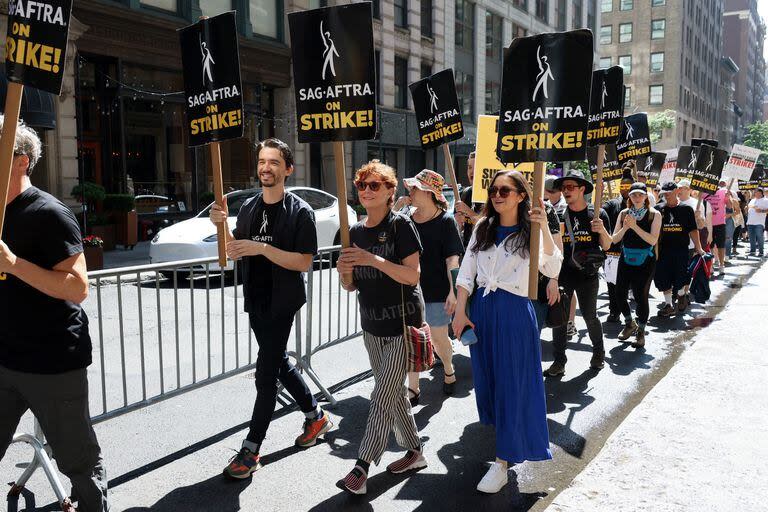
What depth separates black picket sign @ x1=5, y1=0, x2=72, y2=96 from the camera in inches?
117

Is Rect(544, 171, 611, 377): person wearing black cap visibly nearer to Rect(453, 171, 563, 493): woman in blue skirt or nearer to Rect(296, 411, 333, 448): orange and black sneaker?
Rect(453, 171, 563, 493): woman in blue skirt

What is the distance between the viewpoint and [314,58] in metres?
4.43

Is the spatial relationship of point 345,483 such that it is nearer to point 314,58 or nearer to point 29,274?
point 29,274

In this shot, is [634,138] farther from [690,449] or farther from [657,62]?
[657,62]

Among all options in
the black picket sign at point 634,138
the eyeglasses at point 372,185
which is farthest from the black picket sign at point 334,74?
the black picket sign at point 634,138

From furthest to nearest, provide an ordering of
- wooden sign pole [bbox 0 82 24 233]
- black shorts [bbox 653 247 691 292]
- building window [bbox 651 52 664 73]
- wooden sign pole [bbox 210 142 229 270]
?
building window [bbox 651 52 664 73], black shorts [bbox 653 247 691 292], wooden sign pole [bbox 210 142 229 270], wooden sign pole [bbox 0 82 24 233]

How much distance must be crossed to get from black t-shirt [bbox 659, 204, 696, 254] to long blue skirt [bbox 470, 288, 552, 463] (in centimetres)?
606

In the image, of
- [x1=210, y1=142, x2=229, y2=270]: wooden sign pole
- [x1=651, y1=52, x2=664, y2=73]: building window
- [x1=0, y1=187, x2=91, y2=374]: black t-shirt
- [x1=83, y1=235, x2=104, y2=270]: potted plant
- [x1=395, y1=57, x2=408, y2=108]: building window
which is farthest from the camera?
[x1=651, y1=52, x2=664, y2=73]: building window

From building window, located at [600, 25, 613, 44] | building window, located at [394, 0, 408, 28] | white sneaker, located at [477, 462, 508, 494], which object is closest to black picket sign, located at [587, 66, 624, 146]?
white sneaker, located at [477, 462, 508, 494]

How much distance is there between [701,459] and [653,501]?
0.80 metres

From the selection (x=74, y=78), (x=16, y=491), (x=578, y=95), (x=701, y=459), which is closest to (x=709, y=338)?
(x=701, y=459)

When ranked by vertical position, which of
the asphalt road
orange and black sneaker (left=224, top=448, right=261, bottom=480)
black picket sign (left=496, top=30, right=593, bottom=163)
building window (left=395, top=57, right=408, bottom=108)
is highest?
building window (left=395, top=57, right=408, bottom=108)

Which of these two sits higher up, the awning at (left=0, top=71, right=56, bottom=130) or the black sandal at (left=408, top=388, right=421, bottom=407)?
the awning at (left=0, top=71, right=56, bottom=130)

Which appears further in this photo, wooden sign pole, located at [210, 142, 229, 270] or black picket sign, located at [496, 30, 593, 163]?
black picket sign, located at [496, 30, 593, 163]
